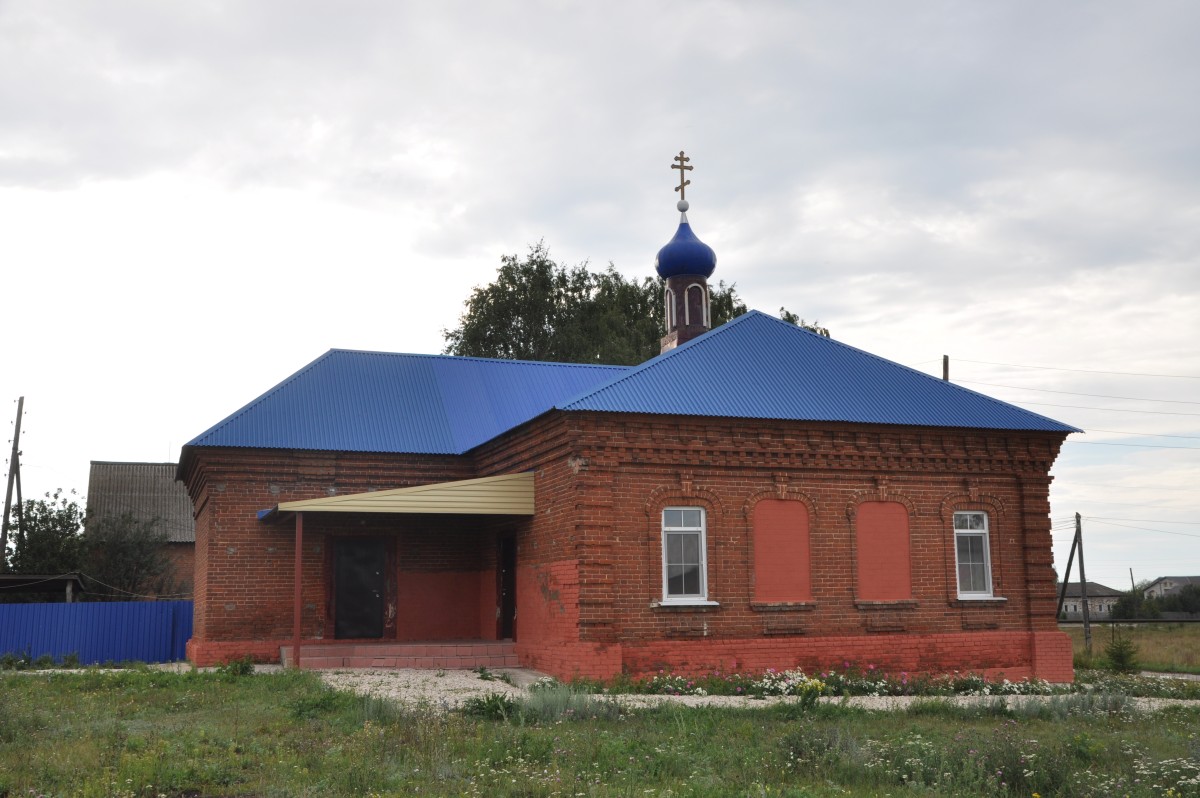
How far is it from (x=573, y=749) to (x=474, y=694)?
4456 mm

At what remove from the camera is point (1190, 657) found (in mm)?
24891

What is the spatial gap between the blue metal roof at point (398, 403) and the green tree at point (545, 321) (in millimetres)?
12921

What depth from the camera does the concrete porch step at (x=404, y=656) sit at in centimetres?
1683

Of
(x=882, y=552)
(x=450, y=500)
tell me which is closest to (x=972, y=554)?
(x=882, y=552)

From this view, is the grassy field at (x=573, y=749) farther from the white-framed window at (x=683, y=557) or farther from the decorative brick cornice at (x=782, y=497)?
the decorative brick cornice at (x=782, y=497)

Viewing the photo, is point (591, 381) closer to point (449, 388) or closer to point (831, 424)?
point (449, 388)

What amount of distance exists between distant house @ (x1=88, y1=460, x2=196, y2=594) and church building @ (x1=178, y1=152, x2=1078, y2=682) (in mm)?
16232

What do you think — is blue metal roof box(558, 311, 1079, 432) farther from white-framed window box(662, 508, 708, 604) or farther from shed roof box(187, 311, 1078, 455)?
white-framed window box(662, 508, 708, 604)

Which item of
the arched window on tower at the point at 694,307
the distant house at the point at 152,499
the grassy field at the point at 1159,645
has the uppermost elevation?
Answer: the arched window on tower at the point at 694,307

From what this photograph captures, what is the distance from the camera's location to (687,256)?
21719mm

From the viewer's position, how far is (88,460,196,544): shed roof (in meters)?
36.3

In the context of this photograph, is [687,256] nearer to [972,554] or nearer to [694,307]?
[694,307]

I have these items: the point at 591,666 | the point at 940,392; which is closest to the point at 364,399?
the point at 591,666

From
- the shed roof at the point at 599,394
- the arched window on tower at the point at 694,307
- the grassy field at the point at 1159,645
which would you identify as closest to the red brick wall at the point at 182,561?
the shed roof at the point at 599,394
